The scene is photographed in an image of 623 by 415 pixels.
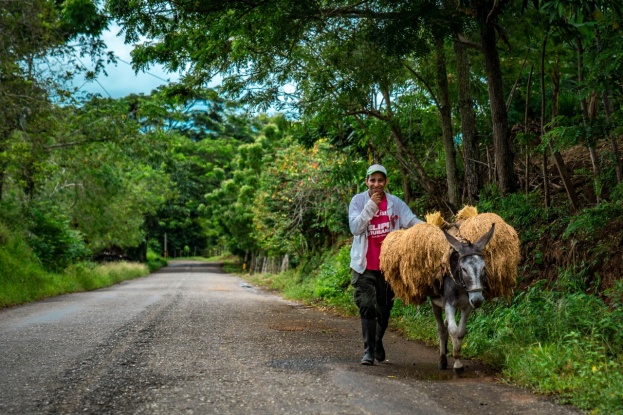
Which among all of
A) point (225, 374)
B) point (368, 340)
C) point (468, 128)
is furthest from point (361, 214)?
point (468, 128)

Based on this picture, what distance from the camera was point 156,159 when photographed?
76.7 feet

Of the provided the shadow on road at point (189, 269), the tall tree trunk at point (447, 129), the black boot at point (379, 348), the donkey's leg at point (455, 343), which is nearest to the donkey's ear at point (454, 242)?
the donkey's leg at point (455, 343)

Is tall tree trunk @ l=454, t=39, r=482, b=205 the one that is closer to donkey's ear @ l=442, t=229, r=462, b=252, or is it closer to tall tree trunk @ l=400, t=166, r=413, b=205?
tall tree trunk @ l=400, t=166, r=413, b=205

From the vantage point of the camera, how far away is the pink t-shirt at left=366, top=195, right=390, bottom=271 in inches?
306

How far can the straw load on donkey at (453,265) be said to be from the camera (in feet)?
22.4

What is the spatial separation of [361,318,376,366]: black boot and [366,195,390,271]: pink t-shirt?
631 mm

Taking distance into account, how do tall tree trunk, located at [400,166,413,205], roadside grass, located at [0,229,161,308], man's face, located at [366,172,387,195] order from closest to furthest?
man's face, located at [366,172,387,195] < tall tree trunk, located at [400,166,413,205] < roadside grass, located at [0,229,161,308]

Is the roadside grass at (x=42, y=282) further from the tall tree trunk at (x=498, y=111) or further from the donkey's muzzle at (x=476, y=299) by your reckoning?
the donkey's muzzle at (x=476, y=299)

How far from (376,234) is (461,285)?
135 centimetres

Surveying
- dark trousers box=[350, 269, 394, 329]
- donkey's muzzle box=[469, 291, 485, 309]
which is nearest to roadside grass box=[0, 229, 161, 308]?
dark trousers box=[350, 269, 394, 329]

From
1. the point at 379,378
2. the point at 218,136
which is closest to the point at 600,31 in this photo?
the point at 379,378

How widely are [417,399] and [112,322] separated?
7.42 m

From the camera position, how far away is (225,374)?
6758 mm

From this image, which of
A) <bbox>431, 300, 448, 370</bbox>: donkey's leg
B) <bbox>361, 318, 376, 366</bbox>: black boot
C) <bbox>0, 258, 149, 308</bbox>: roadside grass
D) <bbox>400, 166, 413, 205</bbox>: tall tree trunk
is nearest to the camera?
<bbox>431, 300, 448, 370</bbox>: donkey's leg
